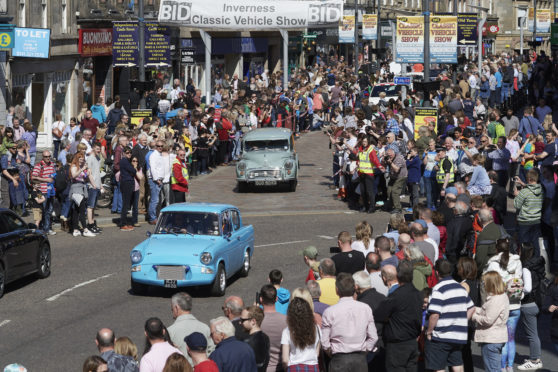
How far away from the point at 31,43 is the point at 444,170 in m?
14.7

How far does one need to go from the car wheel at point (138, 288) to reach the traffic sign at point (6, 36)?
1543cm

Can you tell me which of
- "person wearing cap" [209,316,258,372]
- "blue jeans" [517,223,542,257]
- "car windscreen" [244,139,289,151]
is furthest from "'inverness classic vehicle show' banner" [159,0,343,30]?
"person wearing cap" [209,316,258,372]

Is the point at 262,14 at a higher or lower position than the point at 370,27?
lower

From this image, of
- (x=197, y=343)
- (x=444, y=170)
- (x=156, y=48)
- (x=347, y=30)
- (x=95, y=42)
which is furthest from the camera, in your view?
(x=347, y=30)

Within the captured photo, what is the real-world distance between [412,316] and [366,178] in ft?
49.0

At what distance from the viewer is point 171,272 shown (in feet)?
56.5

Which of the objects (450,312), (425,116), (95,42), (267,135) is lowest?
(450,312)

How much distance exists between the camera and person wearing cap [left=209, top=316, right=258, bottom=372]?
31.9 feet

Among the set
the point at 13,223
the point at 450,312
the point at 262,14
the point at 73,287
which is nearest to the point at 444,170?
the point at 73,287

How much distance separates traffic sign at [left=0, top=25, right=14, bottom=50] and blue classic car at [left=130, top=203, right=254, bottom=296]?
14757 mm

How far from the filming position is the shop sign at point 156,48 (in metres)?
35.3

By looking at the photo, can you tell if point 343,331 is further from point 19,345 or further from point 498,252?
point 19,345

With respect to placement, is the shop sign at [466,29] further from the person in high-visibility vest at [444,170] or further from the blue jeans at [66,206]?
the blue jeans at [66,206]

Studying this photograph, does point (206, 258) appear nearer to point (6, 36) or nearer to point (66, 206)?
point (66, 206)
